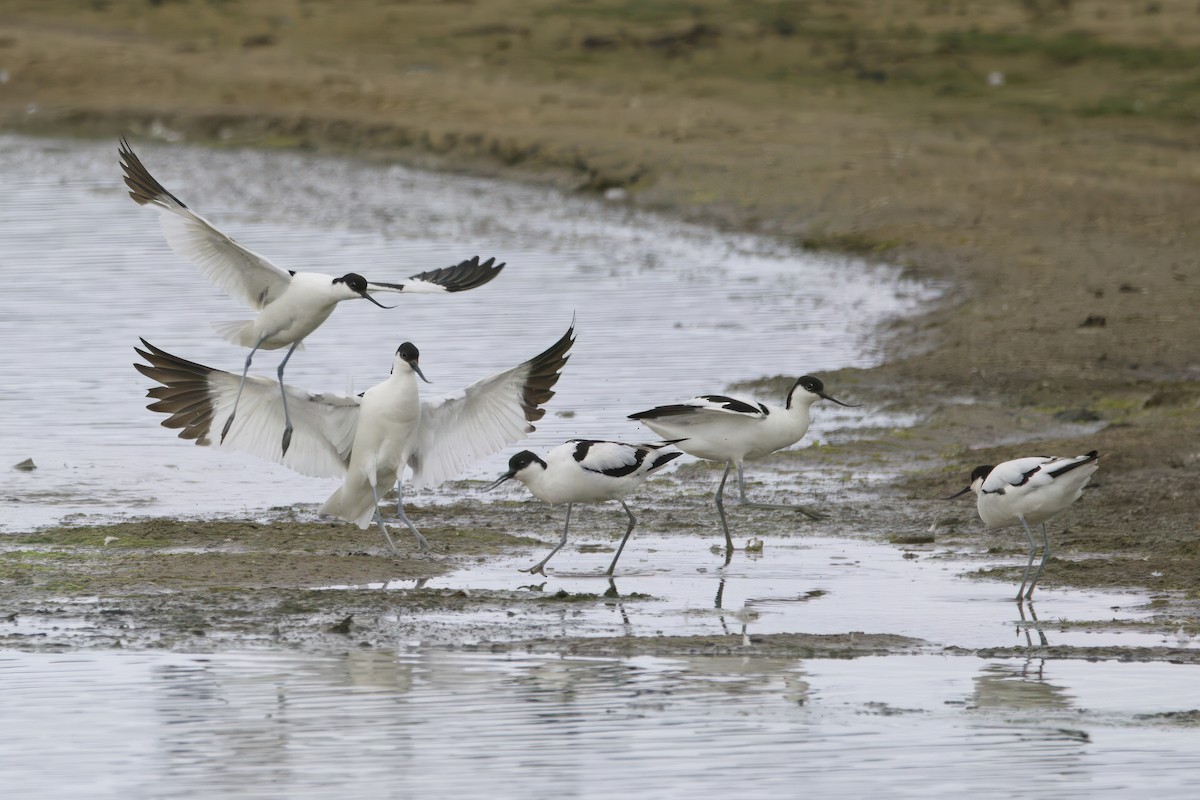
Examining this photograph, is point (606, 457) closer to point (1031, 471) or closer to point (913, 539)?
point (913, 539)

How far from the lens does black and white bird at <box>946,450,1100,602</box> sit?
8.52 metres

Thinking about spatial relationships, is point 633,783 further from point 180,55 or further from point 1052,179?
point 180,55

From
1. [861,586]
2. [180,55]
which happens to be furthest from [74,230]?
[861,586]

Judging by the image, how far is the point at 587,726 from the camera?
6488 millimetres

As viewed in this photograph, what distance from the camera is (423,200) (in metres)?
23.3

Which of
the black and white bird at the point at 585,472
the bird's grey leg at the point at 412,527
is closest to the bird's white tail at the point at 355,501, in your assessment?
the bird's grey leg at the point at 412,527

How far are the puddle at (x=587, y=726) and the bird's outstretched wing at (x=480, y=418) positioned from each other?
8.82 feet

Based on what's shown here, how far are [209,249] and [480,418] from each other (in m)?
1.67

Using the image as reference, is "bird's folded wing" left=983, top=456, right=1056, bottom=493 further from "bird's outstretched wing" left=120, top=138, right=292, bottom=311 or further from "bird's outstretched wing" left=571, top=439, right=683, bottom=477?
"bird's outstretched wing" left=120, top=138, right=292, bottom=311

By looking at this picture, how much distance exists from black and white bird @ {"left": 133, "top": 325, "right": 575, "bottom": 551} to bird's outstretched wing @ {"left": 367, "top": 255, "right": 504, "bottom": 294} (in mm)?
463

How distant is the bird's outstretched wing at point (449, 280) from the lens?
9969 millimetres

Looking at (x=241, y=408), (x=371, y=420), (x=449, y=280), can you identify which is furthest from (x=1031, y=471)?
(x=241, y=408)

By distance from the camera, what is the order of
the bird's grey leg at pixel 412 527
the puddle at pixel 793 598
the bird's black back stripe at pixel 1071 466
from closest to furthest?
the puddle at pixel 793 598 < the bird's black back stripe at pixel 1071 466 < the bird's grey leg at pixel 412 527

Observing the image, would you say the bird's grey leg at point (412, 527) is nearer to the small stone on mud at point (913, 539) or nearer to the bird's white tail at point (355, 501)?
the bird's white tail at point (355, 501)
